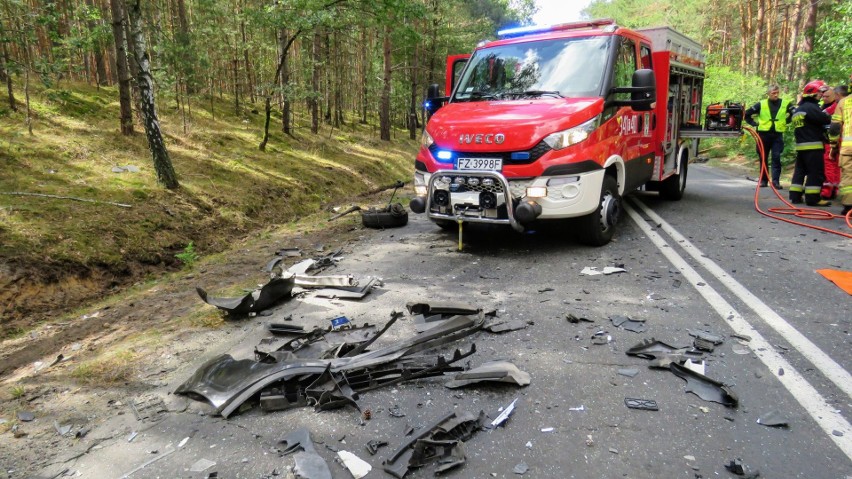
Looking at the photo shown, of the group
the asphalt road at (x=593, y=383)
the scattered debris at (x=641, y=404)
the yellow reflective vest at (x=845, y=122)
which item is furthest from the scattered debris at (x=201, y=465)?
the yellow reflective vest at (x=845, y=122)

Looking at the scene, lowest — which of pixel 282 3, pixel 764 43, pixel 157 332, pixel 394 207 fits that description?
pixel 157 332

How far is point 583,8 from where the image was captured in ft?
301

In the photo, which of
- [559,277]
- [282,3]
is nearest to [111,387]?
[559,277]

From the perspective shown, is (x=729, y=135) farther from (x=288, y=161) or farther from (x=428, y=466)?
(x=288, y=161)

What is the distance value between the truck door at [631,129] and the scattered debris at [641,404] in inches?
174

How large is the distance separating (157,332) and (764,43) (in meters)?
38.1

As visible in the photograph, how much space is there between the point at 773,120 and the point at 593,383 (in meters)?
11.3

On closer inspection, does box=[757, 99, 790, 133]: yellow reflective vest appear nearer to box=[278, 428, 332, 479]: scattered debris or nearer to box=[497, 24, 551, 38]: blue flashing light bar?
box=[497, 24, 551, 38]: blue flashing light bar

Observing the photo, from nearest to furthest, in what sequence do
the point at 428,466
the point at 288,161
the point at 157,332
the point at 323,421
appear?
the point at 428,466
the point at 323,421
the point at 157,332
the point at 288,161

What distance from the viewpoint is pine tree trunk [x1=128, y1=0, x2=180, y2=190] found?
352 inches

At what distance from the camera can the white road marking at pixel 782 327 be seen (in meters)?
3.15

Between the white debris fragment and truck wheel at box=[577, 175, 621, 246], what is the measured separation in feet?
14.9

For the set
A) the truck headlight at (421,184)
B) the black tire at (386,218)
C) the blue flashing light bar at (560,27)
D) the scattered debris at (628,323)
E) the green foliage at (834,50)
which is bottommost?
the scattered debris at (628,323)

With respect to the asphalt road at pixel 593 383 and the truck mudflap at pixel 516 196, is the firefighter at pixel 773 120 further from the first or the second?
the truck mudflap at pixel 516 196
